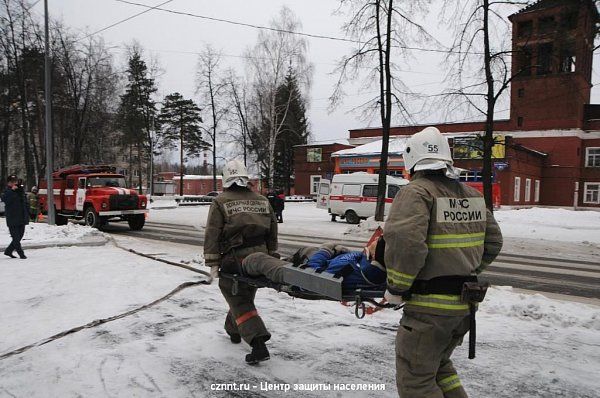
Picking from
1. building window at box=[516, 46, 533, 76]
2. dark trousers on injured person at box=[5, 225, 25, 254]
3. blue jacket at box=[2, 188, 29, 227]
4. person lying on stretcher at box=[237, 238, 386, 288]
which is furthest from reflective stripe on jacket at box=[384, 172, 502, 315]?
building window at box=[516, 46, 533, 76]

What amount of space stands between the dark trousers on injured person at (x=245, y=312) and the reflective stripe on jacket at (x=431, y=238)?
1862mm

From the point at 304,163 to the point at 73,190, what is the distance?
37.8 meters

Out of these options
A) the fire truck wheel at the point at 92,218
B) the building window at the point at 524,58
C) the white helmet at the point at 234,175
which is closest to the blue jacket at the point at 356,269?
the white helmet at the point at 234,175

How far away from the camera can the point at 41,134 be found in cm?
2917

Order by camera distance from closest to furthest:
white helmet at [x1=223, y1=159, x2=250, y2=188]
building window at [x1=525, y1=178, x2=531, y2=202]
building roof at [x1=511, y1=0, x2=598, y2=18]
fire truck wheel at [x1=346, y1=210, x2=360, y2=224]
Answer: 1. white helmet at [x1=223, y1=159, x2=250, y2=188]
2. building roof at [x1=511, y1=0, x2=598, y2=18]
3. fire truck wheel at [x1=346, y1=210, x2=360, y2=224]
4. building window at [x1=525, y1=178, x2=531, y2=202]

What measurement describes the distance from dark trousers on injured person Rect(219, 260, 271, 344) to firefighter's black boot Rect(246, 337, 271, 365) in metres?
0.04

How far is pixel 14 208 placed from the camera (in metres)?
9.44

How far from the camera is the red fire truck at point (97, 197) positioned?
16.6m

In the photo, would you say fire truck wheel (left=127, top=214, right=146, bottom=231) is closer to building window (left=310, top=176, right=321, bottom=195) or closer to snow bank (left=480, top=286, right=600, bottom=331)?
snow bank (left=480, top=286, right=600, bottom=331)

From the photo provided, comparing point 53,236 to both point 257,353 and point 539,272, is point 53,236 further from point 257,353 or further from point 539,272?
point 539,272

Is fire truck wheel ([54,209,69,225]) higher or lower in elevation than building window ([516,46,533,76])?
lower

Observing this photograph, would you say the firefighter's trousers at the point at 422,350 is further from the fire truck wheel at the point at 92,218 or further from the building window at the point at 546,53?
the fire truck wheel at the point at 92,218

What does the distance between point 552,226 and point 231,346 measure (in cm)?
2092

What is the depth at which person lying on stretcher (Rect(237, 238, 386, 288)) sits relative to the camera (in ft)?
9.91
